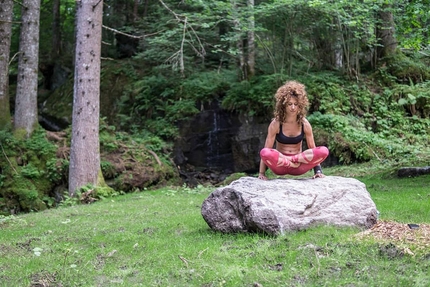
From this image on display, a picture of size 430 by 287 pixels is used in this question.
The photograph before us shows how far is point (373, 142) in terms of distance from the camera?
14570 mm

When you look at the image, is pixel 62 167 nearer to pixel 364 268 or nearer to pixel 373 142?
pixel 373 142

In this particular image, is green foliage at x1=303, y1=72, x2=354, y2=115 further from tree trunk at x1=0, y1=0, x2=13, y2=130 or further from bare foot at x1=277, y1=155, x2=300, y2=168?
bare foot at x1=277, y1=155, x2=300, y2=168

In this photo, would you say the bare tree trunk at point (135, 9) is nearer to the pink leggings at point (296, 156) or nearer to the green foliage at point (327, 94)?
the green foliage at point (327, 94)

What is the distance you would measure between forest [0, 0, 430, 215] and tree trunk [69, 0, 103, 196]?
26 mm

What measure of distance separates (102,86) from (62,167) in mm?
7988

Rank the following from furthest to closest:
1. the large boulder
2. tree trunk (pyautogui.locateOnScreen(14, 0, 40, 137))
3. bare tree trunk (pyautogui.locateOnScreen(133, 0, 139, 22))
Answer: bare tree trunk (pyautogui.locateOnScreen(133, 0, 139, 22))
tree trunk (pyautogui.locateOnScreen(14, 0, 40, 137))
the large boulder

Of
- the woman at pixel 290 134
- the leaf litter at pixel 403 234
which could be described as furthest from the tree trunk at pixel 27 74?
the leaf litter at pixel 403 234

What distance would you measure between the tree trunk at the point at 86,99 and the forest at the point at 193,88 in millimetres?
26

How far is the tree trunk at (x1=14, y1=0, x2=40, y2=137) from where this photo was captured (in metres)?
13.6

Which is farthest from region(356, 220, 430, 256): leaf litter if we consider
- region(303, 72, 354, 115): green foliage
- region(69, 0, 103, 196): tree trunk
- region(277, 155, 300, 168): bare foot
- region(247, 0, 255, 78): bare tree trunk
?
region(247, 0, 255, 78): bare tree trunk

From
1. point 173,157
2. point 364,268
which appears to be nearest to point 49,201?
point 173,157

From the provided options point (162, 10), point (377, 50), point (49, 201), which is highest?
point (162, 10)

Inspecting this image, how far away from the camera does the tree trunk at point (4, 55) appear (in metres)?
13.9

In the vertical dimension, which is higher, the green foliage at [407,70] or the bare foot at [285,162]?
the green foliage at [407,70]
